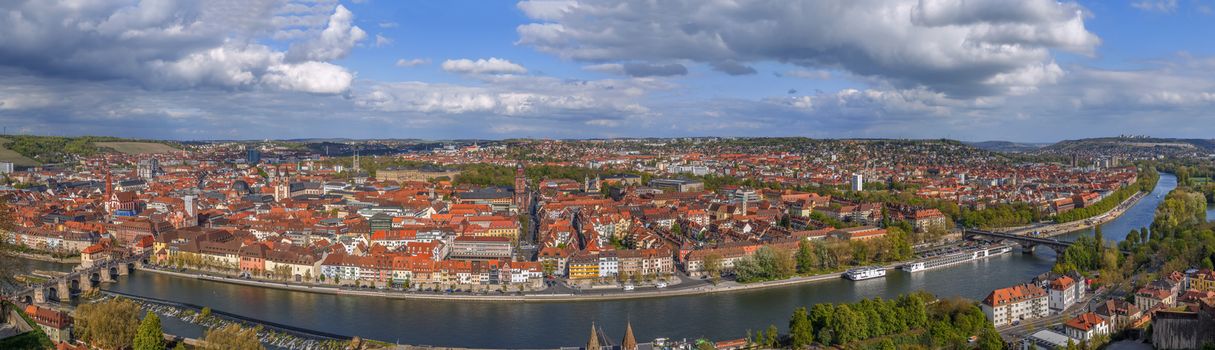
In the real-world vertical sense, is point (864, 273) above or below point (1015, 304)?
below

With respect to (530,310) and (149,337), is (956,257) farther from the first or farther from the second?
(149,337)

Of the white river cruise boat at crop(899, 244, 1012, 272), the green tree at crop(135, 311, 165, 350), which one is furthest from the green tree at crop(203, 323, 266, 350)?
the white river cruise boat at crop(899, 244, 1012, 272)

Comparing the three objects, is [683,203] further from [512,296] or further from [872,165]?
[872,165]

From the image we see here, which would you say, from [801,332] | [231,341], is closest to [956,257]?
[801,332]

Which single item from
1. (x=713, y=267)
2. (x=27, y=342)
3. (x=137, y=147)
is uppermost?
(x=137, y=147)

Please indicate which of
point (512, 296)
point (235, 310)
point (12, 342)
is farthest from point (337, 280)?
point (12, 342)
